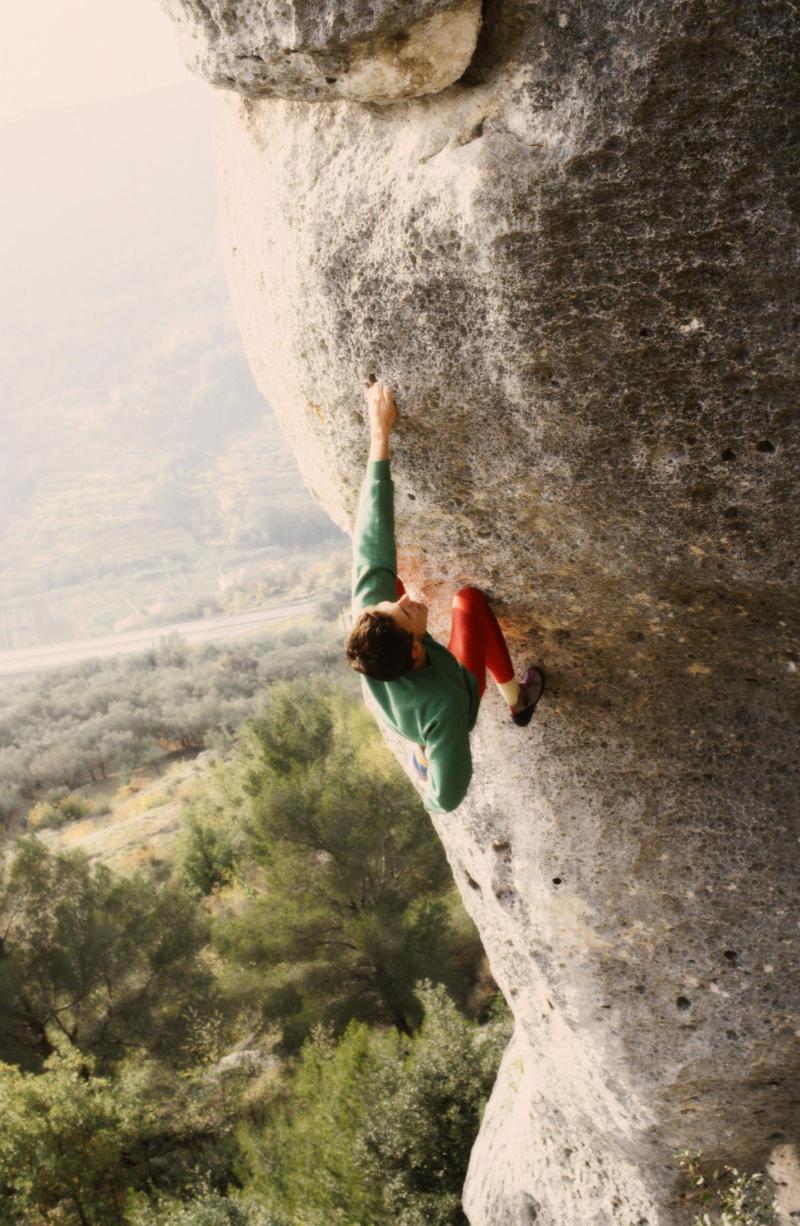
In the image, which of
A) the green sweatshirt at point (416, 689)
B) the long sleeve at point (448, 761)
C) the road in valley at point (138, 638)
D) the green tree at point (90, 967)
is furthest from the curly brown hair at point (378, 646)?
the road in valley at point (138, 638)

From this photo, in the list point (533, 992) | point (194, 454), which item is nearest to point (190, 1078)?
point (533, 992)

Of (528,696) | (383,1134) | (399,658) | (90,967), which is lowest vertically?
(90,967)

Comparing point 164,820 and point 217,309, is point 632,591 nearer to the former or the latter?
point 164,820

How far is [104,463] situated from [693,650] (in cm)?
9759

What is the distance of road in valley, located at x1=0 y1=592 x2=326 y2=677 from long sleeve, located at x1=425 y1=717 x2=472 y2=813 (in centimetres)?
5446

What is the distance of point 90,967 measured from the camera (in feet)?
48.0

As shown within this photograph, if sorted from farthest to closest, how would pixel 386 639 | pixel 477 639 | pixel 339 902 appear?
1. pixel 339 902
2. pixel 477 639
3. pixel 386 639

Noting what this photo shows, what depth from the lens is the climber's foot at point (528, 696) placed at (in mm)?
4484

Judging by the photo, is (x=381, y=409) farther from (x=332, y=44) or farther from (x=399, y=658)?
(x=332, y=44)

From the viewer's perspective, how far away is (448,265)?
10.9 feet

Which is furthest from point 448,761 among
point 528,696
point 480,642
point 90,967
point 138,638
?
point 138,638

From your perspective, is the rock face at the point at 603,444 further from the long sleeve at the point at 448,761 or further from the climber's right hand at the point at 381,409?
the long sleeve at the point at 448,761

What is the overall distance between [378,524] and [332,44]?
160cm

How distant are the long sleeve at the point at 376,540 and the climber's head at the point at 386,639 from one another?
14 centimetres
